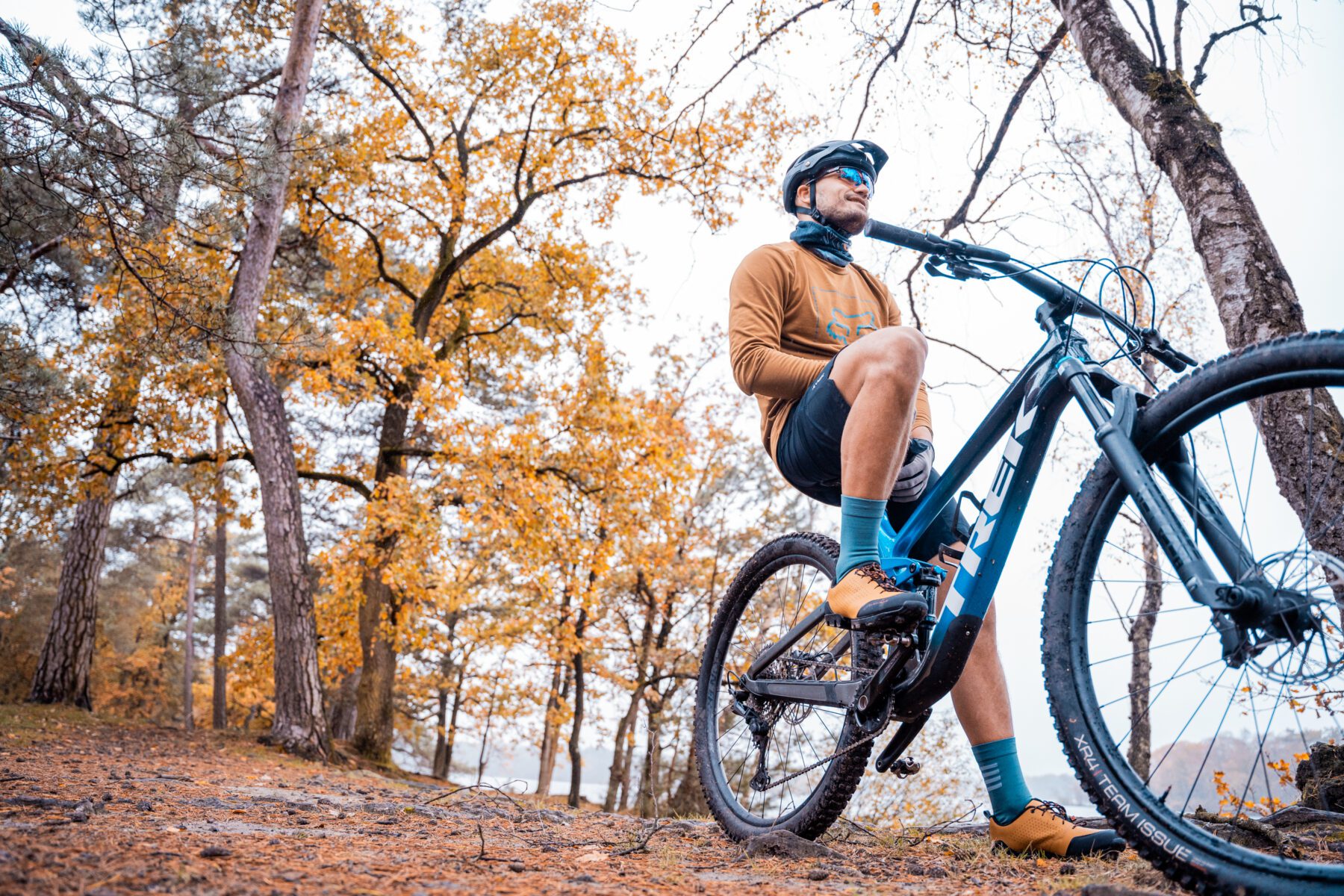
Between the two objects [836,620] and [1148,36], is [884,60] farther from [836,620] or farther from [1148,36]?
[836,620]

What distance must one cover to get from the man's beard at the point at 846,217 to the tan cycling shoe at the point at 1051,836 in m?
1.75

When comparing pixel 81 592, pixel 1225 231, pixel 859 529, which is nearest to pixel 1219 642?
pixel 859 529

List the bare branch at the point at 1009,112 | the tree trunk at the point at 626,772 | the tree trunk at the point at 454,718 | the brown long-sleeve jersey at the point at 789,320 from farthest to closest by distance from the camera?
the tree trunk at the point at 454,718
the tree trunk at the point at 626,772
the bare branch at the point at 1009,112
the brown long-sleeve jersey at the point at 789,320

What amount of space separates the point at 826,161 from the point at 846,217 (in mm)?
187

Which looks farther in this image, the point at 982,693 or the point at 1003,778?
the point at 982,693

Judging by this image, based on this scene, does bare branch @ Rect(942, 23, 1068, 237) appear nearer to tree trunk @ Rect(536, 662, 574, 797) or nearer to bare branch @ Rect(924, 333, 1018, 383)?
bare branch @ Rect(924, 333, 1018, 383)

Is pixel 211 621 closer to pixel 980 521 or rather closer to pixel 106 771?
pixel 106 771

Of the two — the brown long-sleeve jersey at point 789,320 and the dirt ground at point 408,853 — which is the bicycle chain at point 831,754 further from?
the brown long-sleeve jersey at point 789,320

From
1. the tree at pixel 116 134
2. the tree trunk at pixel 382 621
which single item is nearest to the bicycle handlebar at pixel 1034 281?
the tree at pixel 116 134

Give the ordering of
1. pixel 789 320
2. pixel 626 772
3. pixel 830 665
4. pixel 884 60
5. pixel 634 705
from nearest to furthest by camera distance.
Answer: pixel 830 665
pixel 789 320
pixel 884 60
pixel 634 705
pixel 626 772

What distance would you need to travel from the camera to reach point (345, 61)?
10.3m

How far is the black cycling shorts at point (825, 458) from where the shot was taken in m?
2.13

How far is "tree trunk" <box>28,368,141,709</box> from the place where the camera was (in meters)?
8.64

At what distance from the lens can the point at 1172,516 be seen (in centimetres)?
147
